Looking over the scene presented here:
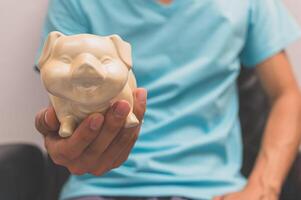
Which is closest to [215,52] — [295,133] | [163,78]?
[163,78]

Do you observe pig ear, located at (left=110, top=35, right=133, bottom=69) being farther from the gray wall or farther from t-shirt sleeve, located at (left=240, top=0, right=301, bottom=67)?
the gray wall

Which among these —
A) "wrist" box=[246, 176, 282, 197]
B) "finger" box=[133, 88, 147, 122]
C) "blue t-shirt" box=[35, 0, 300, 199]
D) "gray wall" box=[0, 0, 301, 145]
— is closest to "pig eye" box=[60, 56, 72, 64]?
"finger" box=[133, 88, 147, 122]

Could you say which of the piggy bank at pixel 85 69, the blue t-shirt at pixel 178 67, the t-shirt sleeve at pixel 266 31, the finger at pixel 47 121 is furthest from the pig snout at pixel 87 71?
the t-shirt sleeve at pixel 266 31

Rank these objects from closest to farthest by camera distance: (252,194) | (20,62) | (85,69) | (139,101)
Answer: (85,69)
(139,101)
(252,194)
(20,62)

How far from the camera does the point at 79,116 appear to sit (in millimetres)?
555

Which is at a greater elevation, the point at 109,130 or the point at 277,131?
the point at 109,130

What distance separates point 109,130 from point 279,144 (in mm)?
445

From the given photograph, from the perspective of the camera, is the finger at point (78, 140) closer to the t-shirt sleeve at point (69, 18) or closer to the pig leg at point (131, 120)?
the pig leg at point (131, 120)

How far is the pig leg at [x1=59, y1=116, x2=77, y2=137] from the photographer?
550 millimetres

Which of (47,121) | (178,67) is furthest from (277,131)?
(47,121)

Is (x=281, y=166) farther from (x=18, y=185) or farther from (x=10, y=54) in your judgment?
(x=10, y=54)

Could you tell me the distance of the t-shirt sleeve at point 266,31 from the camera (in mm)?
961

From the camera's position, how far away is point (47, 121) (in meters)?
0.61

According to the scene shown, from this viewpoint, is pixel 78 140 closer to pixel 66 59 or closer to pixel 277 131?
pixel 66 59
